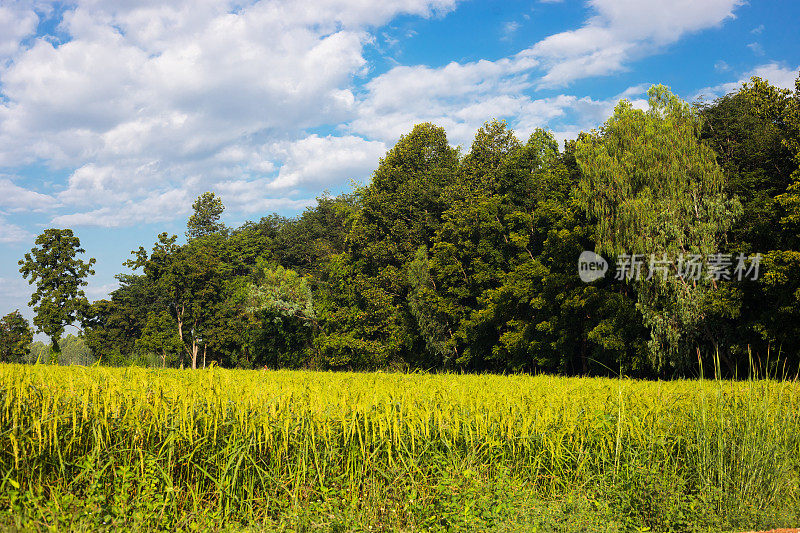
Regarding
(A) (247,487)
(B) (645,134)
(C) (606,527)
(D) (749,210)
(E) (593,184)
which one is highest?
(B) (645,134)

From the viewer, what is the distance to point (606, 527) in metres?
5.22

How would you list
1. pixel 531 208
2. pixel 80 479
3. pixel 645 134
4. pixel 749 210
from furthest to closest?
pixel 531 208
pixel 645 134
pixel 749 210
pixel 80 479

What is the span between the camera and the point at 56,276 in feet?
157

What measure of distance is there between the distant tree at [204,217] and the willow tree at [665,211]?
67.9 m

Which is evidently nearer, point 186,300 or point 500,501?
point 500,501

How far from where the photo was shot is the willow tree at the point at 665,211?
23312 millimetres

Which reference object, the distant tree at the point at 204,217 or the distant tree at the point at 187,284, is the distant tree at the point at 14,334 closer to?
the distant tree at the point at 187,284

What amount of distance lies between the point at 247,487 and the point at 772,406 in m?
6.93

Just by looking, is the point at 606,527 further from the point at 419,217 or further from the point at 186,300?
the point at 186,300

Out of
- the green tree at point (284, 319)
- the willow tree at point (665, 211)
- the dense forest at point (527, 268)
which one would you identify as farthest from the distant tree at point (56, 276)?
the willow tree at point (665, 211)

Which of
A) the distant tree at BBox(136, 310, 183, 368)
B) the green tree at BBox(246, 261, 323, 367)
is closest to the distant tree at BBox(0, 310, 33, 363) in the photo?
the distant tree at BBox(136, 310, 183, 368)

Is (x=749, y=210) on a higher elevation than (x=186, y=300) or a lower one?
higher

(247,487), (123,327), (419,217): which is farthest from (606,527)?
(123,327)

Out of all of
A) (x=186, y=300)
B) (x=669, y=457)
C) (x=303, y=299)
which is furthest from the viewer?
(x=186, y=300)
